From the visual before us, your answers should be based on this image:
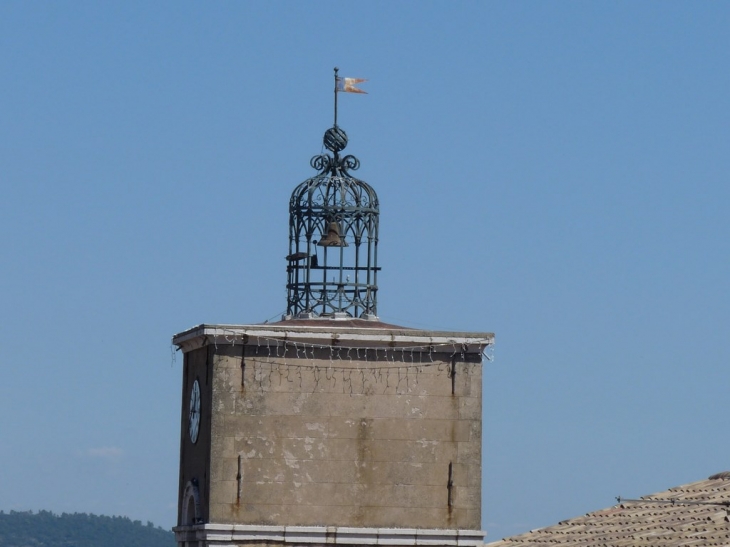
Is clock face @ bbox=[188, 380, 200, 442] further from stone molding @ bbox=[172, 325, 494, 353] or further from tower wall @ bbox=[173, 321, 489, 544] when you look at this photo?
stone molding @ bbox=[172, 325, 494, 353]

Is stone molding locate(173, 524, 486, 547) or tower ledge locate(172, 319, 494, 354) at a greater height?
tower ledge locate(172, 319, 494, 354)

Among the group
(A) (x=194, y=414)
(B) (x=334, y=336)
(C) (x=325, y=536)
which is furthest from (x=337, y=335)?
(C) (x=325, y=536)

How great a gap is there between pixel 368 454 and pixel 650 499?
5724mm

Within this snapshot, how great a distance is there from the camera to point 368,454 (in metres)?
40.9

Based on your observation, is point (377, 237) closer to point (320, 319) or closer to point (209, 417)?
point (320, 319)

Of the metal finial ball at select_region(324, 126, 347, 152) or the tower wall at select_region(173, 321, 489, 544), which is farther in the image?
the metal finial ball at select_region(324, 126, 347, 152)

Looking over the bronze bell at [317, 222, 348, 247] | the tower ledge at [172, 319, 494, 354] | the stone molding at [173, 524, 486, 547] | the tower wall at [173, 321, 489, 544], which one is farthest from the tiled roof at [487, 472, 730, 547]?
the bronze bell at [317, 222, 348, 247]

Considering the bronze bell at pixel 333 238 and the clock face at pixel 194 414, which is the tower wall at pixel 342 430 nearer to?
the clock face at pixel 194 414

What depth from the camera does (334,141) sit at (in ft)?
140

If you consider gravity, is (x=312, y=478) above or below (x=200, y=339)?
below

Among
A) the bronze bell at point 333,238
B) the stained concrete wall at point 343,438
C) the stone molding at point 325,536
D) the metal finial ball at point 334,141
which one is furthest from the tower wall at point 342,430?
the metal finial ball at point 334,141

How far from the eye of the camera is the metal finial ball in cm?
4253

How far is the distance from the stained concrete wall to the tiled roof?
2.21 metres


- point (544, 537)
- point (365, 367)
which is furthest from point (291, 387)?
point (544, 537)
